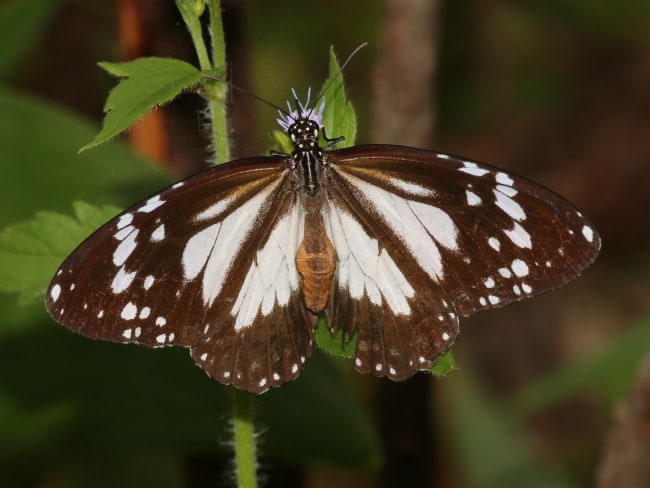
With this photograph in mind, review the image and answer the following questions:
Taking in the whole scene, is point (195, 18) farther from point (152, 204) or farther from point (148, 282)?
point (148, 282)

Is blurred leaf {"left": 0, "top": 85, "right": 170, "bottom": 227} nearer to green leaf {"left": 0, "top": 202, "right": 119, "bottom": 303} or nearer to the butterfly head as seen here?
green leaf {"left": 0, "top": 202, "right": 119, "bottom": 303}

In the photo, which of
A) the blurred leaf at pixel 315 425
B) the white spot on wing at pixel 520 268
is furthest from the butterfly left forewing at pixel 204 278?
the blurred leaf at pixel 315 425

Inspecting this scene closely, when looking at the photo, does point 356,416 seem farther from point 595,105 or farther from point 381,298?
point 595,105

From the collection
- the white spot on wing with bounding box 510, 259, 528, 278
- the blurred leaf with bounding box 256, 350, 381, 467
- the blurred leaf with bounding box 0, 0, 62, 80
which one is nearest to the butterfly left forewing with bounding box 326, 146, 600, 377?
the white spot on wing with bounding box 510, 259, 528, 278

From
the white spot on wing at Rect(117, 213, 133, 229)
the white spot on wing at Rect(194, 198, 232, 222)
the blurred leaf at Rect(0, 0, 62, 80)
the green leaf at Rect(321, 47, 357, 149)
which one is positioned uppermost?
the blurred leaf at Rect(0, 0, 62, 80)

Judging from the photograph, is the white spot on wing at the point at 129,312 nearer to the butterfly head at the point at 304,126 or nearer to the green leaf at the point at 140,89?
the green leaf at the point at 140,89
